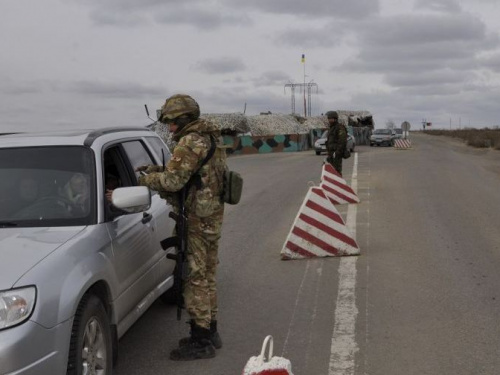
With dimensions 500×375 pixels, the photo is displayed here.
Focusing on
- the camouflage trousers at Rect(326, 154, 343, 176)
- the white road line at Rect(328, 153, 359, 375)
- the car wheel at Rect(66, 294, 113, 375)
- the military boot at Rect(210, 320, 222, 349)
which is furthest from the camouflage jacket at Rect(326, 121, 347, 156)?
the car wheel at Rect(66, 294, 113, 375)

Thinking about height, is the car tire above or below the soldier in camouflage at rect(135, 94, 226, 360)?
below

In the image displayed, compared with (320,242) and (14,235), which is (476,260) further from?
(14,235)

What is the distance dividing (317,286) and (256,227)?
12.6ft

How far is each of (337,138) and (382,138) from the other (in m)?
39.4

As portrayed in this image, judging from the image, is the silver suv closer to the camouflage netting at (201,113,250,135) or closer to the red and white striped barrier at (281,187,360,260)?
the red and white striped barrier at (281,187,360,260)

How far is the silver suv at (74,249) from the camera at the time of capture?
122 inches

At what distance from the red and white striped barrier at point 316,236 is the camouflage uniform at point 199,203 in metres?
3.18

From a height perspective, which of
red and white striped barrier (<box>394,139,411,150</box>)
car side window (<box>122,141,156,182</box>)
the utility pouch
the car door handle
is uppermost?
car side window (<box>122,141,156,182</box>)

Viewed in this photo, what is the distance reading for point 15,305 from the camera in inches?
121

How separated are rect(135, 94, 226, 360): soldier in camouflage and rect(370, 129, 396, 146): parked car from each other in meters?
47.8

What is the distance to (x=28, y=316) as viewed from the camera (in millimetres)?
3076

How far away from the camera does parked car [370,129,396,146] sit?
2018 inches

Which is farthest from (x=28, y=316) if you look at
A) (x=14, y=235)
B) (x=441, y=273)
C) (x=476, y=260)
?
(x=476, y=260)

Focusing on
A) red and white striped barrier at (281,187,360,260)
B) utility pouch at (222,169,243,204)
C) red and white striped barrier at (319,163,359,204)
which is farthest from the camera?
red and white striped barrier at (319,163,359,204)
